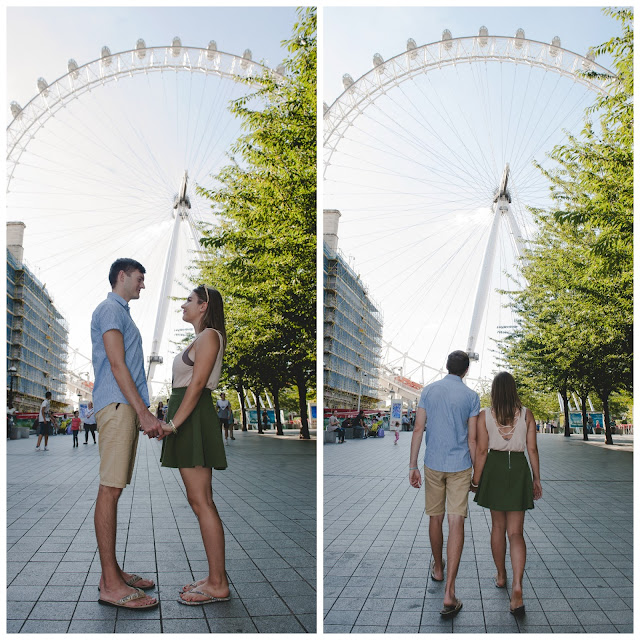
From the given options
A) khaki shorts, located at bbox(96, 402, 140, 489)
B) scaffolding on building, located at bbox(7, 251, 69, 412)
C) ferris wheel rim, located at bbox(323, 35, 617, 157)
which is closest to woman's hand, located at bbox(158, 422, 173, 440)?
khaki shorts, located at bbox(96, 402, 140, 489)

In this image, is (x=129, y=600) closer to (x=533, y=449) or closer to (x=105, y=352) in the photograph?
(x=105, y=352)

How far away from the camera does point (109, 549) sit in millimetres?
3760

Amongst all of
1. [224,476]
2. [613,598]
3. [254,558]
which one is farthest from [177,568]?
[224,476]

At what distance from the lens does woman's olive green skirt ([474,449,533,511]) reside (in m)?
4.32

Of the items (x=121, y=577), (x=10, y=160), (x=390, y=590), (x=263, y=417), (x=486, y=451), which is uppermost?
(x=10, y=160)

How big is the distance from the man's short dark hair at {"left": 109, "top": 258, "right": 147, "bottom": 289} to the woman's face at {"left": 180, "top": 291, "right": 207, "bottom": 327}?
36 cm

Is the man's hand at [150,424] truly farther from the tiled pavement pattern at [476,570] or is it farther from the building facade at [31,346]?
the building facade at [31,346]

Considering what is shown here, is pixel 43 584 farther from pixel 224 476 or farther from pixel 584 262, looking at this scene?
pixel 584 262

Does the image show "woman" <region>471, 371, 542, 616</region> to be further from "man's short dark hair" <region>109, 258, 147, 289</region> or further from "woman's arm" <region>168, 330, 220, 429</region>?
"man's short dark hair" <region>109, 258, 147, 289</region>

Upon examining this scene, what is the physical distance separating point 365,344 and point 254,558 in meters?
34.0

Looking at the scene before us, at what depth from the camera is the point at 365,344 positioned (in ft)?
127

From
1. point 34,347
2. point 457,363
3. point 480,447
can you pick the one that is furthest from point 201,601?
point 34,347

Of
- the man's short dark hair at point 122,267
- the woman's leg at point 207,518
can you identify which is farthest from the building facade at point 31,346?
the woman's leg at point 207,518

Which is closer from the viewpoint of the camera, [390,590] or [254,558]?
[390,590]
